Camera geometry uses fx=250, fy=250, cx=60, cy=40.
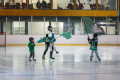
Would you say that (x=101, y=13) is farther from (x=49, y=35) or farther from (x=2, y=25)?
(x=49, y=35)

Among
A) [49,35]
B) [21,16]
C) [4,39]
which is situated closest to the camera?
[49,35]

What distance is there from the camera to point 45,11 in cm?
3397

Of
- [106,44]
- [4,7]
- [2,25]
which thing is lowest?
[106,44]

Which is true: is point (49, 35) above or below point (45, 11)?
below

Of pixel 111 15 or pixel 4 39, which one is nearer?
pixel 4 39

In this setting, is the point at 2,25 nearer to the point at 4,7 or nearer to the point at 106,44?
the point at 4,7

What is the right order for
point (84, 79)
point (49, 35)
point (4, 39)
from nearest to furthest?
1. point (84, 79)
2. point (49, 35)
3. point (4, 39)

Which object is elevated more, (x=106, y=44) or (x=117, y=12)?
(x=117, y=12)

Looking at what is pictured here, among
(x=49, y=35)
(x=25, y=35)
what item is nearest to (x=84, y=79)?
(x=49, y=35)

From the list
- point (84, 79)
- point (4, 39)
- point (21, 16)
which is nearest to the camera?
point (84, 79)

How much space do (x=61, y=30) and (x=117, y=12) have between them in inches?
335

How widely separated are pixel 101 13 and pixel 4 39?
13572 millimetres

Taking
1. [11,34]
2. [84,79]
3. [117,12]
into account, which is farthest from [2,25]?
[84,79]

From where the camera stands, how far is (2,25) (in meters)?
32.5
